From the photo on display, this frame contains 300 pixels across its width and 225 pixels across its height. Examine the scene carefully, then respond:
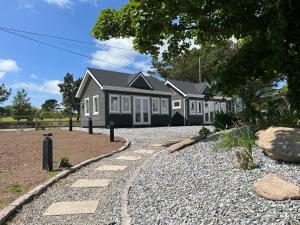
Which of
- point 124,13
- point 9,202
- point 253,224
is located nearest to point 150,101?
point 124,13

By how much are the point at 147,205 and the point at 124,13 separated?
26.4 feet

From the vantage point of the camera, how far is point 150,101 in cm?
2992

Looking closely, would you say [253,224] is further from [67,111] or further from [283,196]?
[67,111]

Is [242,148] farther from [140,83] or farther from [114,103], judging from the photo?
[140,83]

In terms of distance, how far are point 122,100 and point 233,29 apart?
57.6 feet

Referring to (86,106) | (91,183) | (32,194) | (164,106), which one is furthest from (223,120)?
(86,106)

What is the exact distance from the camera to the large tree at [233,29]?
8.30 metres

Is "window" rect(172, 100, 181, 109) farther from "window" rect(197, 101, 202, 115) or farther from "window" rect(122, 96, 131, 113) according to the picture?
"window" rect(122, 96, 131, 113)

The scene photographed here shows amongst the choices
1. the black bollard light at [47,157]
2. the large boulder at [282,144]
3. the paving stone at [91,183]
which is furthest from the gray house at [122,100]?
the large boulder at [282,144]

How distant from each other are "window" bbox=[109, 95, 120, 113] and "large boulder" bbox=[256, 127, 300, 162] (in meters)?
20.4

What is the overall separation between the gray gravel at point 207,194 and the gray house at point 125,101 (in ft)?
62.3

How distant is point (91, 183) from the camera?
761 centimetres

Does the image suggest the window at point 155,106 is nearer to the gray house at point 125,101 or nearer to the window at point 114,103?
the gray house at point 125,101

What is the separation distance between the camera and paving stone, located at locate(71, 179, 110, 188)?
7.44 metres
